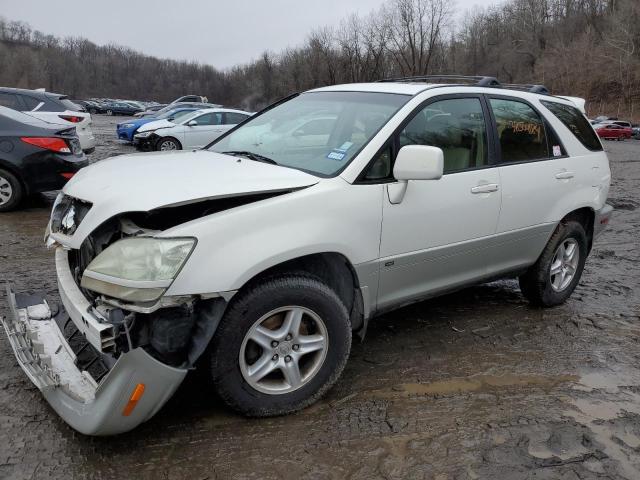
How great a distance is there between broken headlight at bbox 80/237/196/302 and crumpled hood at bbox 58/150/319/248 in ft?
0.57

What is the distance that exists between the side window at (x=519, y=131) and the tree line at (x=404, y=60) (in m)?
57.1

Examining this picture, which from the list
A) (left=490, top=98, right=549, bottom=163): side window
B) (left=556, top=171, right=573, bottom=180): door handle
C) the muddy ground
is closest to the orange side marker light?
the muddy ground

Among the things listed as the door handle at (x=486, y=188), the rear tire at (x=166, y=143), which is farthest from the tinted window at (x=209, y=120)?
the door handle at (x=486, y=188)

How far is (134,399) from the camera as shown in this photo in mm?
2369

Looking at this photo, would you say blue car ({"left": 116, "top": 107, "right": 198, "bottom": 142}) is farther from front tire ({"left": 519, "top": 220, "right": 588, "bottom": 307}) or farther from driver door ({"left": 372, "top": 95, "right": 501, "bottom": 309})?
driver door ({"left": 372, "top": 95, "right": 501, "bottom": 309})

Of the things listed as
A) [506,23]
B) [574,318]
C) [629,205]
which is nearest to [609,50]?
[506,23]

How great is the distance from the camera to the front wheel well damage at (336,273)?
9.57 ft

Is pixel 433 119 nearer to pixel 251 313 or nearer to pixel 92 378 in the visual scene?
pixel 251 313

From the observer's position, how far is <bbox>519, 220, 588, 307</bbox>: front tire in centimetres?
444

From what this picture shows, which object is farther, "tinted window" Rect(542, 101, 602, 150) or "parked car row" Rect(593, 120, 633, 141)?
"parked car row" Rect(593, 120, 633, 141)

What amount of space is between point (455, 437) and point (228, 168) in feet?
6.24

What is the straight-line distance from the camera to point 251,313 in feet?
8.59

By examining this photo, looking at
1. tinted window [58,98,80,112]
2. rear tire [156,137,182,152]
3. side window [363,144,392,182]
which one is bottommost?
rear tire [156,137,182,152]

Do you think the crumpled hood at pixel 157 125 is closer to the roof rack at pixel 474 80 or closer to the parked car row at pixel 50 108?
the parked car row at pixel 50 108
